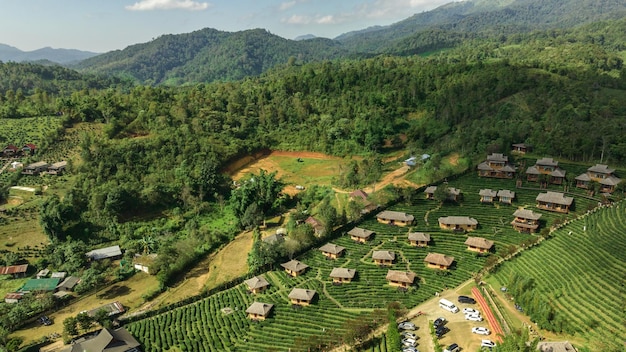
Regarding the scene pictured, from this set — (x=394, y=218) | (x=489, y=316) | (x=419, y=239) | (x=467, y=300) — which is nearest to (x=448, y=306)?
(x=467, y=300)

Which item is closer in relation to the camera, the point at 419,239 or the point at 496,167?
the point at 419,239

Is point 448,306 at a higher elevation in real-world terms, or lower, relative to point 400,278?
lower

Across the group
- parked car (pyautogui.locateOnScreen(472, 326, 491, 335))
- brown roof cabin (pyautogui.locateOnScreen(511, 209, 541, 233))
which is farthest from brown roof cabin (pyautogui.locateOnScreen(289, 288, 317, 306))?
brown roof cabin (pyautogui.locateOnScreen(511, 209, 541, 233))

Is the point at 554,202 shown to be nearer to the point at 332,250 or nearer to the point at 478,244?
the point at 478,244

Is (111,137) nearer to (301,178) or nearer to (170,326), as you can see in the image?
(301,178)

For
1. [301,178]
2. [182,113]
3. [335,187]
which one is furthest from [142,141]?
[335,187]

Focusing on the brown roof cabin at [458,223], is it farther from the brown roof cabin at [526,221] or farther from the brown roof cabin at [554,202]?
the brown roof cabin at [554,202]

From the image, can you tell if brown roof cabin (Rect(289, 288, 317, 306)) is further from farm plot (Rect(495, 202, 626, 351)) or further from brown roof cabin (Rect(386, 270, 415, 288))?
farm plot (Rect(495, 202, 626, 351))
